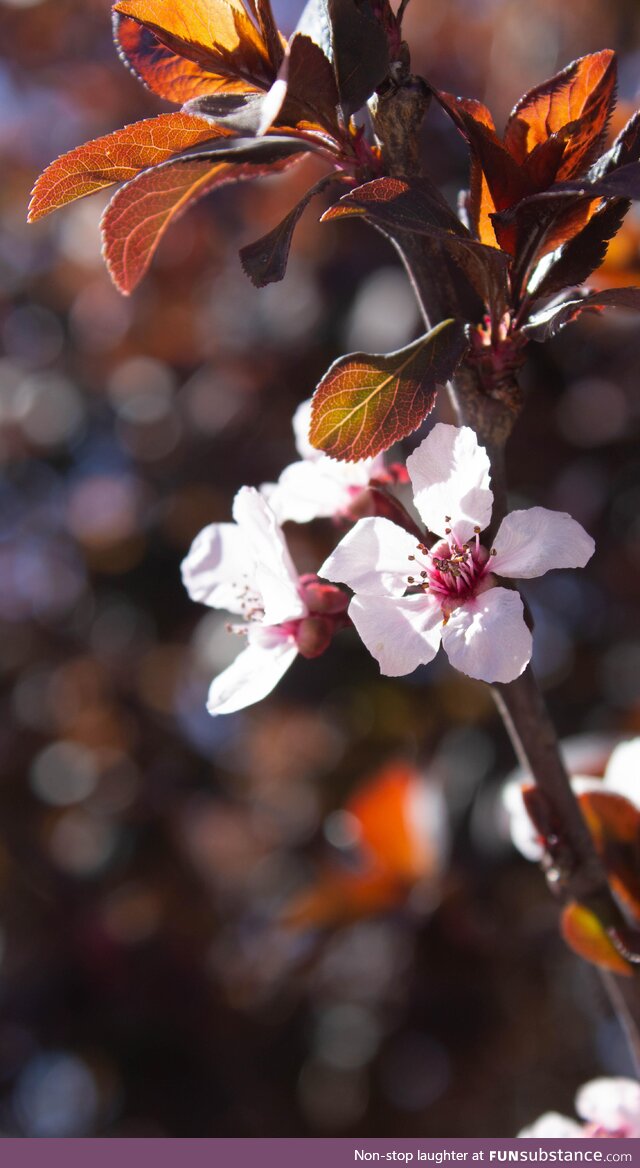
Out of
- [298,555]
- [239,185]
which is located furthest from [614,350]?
[239,185]

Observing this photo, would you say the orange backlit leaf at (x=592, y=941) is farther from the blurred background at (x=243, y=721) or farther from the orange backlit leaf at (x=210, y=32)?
the blurred background at (x=243, y=721)

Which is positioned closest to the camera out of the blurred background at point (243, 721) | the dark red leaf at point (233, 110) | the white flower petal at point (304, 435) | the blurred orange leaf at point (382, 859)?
the dark red leaf at point (233, 110)

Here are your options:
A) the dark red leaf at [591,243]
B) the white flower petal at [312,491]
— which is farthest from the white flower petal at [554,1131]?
the dark red leaf at [591,243]

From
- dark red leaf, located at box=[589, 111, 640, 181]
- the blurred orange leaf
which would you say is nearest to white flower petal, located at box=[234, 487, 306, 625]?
dark red leaf, located at box=[589, 111, 640, 181]

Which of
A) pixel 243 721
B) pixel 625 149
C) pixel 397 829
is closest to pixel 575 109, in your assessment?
pixel 625 149

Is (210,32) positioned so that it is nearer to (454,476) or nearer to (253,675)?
(454,476)

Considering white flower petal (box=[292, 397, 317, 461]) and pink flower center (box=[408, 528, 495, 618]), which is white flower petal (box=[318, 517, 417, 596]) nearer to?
pink flower center (box=[408, 528, 495, 618])
